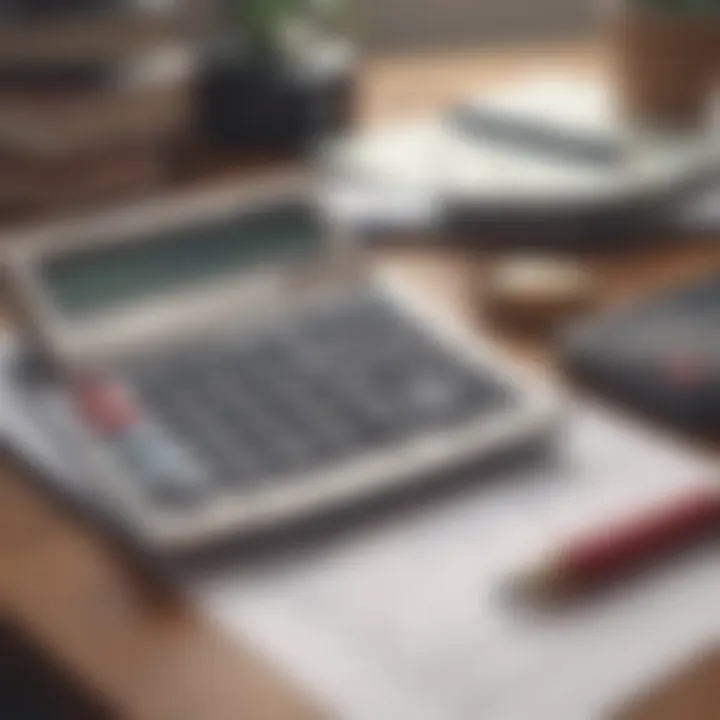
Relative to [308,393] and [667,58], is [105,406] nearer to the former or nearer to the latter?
[308,393]

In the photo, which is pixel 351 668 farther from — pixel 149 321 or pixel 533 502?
pixel 149 321

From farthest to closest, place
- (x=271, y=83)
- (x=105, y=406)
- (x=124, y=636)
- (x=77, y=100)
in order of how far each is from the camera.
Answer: (x=271, y=83), (x=77, y=100), (x=105, y=406), (x=124, y=636)

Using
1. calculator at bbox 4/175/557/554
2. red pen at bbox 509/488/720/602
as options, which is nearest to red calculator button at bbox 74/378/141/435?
calculator at bbox 4/175/557/554

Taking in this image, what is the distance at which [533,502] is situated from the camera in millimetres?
568

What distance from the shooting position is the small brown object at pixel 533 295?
74 centimetres

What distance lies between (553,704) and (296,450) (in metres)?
0.17

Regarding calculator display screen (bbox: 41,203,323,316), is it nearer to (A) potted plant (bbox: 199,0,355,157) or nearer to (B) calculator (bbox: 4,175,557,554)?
(B) calculator (bbox: 4,175,557,554)

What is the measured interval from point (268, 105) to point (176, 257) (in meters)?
0.33

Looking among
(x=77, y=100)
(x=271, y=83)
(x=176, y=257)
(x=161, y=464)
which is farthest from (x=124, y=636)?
(x=271, y=83)

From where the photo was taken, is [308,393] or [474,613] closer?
[474,613]

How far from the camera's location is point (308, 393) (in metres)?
0.62

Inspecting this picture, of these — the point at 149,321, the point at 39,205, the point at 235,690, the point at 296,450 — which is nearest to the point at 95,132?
the point at 39,205

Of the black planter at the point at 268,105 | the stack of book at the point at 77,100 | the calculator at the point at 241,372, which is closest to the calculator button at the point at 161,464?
the calculator at the point at 241,372

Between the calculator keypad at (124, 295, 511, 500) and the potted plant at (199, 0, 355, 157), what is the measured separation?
0.34m
